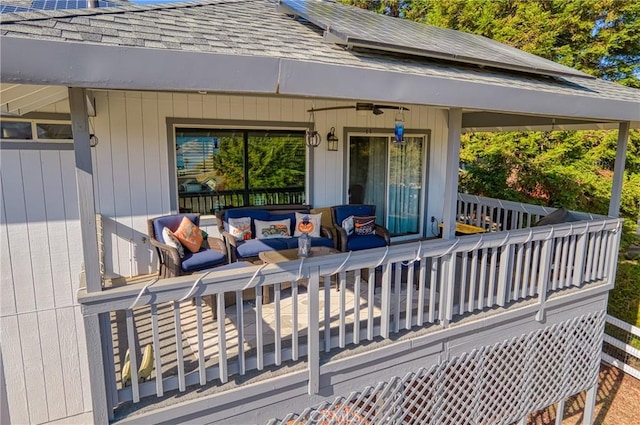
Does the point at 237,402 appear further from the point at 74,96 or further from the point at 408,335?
the point at 74,96

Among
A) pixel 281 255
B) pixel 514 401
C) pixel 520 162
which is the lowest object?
pixel 514 401

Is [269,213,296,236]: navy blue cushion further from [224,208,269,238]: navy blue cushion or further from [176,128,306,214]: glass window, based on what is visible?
[176,128,306,214]: glass window

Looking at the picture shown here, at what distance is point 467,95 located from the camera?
127 inches

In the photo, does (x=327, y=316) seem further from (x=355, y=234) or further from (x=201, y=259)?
(x=355, y=234)

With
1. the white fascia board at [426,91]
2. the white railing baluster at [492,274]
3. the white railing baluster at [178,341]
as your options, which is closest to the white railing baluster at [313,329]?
the white railing baluster at [178,341]

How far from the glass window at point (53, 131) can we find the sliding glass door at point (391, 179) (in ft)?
13.4

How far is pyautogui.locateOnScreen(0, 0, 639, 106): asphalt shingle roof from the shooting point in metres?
2.09

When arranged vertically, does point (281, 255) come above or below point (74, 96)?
below

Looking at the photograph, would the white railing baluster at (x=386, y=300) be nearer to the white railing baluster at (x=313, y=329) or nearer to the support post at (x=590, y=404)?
the white railing baluster at (x=313, y=329)

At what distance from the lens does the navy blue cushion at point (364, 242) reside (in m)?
5.61

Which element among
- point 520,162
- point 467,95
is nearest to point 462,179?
point 520,162

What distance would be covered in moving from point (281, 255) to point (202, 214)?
5.74ft

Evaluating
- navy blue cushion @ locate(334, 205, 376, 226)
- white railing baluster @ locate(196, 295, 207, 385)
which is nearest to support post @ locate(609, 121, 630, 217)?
navy blue cushion @ locate(334, 205, 376, 226)

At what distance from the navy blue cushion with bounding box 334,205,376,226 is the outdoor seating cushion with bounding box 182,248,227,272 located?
1.94m
